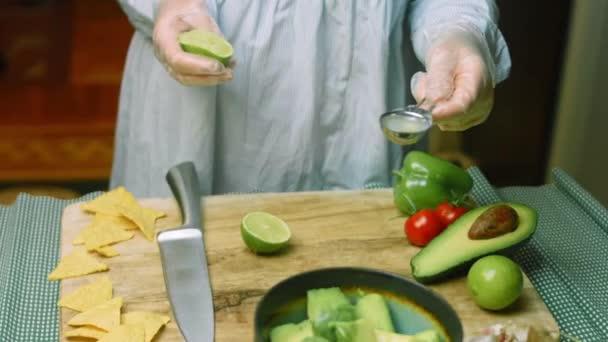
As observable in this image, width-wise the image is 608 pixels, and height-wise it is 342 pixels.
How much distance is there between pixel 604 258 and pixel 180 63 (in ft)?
2.16

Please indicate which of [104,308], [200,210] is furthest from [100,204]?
[104,308]

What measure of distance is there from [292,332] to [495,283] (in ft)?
0.90

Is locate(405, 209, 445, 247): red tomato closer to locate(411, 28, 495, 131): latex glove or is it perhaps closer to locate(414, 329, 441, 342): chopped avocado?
locate(411, 28, 495, 131): latex glove

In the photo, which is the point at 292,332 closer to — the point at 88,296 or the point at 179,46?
the point at 88,296

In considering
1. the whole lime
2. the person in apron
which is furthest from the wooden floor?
the whole lime

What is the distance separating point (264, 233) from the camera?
117cm

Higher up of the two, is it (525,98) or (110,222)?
(110,222)

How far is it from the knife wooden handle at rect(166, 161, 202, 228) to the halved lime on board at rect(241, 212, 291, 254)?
65 mm

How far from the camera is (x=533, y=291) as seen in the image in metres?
1.11

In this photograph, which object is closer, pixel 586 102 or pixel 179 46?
pixel 179 46

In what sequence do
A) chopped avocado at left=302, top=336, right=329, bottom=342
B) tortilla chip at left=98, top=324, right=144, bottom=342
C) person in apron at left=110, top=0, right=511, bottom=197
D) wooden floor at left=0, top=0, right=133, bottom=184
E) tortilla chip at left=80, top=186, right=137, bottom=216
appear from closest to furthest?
chopped avocado at left=302, top=336, right=329, bottom=342, tortilla chip at left=98, top=324, right=144, bottom=342, tortilla chip at left=80, top=186, right=137, bottom=216, person in apron at left=110, top=0, right=511, bottom=197, wooden floor at left=0, top=0, right=133, bottom=184

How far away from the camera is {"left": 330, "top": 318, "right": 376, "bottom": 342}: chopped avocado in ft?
2.89

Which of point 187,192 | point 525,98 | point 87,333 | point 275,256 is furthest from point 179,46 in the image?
point 525,98

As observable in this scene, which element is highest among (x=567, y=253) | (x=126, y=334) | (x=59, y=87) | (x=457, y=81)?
(x=457, y=81)
